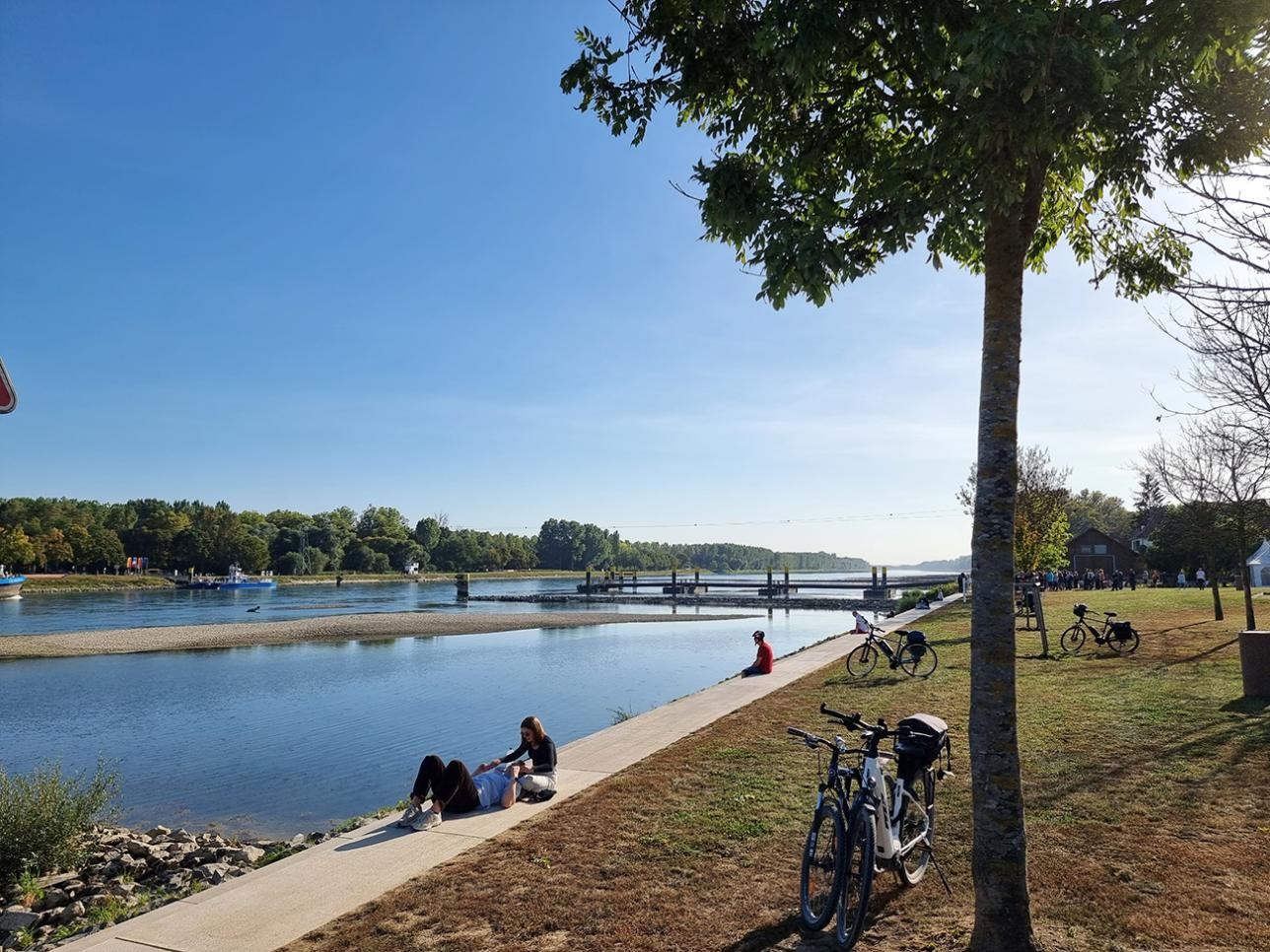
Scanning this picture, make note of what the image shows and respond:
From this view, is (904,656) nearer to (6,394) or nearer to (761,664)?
(761,664)

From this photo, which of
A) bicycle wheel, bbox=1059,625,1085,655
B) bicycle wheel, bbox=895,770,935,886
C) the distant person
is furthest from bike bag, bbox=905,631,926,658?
bicycle wheel, bbox=895,770,935,886

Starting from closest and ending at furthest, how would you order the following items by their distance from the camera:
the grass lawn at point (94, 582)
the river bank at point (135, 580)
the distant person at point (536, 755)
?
1. the distant person at point (536, 755)
2. the grass lawn at point (94, 582)
3. the river bank at point (135, 580)

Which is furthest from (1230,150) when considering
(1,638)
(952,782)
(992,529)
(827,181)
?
(1,638)

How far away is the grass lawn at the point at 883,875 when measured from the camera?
17.0 feet

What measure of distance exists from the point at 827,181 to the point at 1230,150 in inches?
105

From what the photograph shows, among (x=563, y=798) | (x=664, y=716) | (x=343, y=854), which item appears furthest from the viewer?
(x=664, y=716)

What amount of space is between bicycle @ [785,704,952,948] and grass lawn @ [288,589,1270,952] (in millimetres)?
204

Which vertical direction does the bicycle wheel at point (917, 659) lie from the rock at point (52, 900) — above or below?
above

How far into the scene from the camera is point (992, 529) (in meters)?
4.76

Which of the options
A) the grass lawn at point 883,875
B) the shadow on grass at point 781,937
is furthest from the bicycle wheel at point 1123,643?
the shadow on grass at point 781,937

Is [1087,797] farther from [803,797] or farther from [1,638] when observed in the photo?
[1,638]

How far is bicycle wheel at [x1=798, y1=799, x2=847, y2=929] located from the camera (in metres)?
5.10

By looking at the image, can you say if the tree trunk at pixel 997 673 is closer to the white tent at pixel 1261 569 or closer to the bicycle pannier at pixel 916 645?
the bicycle pannier at pixel 916 645

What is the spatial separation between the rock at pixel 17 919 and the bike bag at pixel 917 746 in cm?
822
